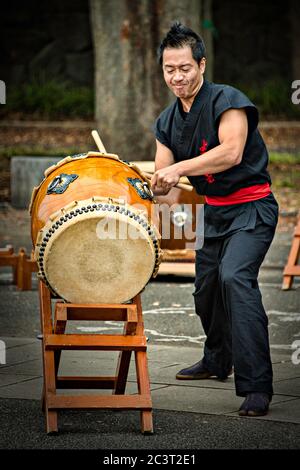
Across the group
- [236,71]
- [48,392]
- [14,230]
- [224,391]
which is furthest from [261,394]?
[236,71]

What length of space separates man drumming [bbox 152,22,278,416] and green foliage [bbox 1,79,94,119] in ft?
59.3

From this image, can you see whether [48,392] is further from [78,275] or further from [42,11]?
[42,11]

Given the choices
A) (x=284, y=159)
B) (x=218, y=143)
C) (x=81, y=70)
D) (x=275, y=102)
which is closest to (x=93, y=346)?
(x=218, y=143)

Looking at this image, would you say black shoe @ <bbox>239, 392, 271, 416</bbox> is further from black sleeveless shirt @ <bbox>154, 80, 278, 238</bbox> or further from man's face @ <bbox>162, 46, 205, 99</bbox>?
man's face @ <bbox>162, 46, 205, 99</bbox>

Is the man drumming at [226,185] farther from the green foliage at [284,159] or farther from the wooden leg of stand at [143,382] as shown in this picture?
the green foliage at [284,159]

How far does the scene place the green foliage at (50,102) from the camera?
81.6 ft

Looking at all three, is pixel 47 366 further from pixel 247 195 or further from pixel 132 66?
pixel 132 66

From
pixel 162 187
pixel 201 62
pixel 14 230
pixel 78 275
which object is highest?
pixel 201 62

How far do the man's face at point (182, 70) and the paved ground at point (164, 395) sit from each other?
1638mm

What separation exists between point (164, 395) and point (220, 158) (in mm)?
1341

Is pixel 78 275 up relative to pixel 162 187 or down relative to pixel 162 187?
down

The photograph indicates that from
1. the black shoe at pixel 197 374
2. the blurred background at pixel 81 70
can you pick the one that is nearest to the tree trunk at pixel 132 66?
the blurred background at pixel 81 70

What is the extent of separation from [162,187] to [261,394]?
3.78ft
